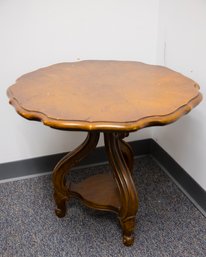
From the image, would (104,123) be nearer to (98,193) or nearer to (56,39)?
(98,193)

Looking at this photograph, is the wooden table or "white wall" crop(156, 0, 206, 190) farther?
"white wall" crop(156, 0, 206, 190)

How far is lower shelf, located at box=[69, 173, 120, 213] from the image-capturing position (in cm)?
134

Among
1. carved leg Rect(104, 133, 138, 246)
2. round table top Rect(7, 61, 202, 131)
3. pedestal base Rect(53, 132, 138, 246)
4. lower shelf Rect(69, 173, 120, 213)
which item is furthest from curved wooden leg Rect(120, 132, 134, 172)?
round table top Rect(7, 61, 202, 131)

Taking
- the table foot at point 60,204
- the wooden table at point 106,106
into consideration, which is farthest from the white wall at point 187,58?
the table foot at point 60,204

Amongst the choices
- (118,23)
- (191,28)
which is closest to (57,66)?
(118,23)

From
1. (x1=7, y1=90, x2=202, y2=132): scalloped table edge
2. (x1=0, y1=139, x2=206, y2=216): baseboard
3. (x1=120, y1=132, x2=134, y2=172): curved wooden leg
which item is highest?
(x1=7, y1=90, x2=202, y2=132): scalloped table edge

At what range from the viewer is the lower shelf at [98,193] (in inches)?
52.9

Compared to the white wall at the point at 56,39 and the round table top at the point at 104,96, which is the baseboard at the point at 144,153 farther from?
the round table top at the point at 104,96

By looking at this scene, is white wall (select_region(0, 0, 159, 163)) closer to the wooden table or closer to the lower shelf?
the wooden table

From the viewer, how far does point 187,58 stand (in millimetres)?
1456

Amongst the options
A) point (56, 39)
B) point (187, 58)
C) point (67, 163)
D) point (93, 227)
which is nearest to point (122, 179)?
point (67, 163)

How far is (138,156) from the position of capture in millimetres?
1979

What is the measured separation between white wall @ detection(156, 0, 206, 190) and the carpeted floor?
0.22m

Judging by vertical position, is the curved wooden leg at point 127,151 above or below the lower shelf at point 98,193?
above
